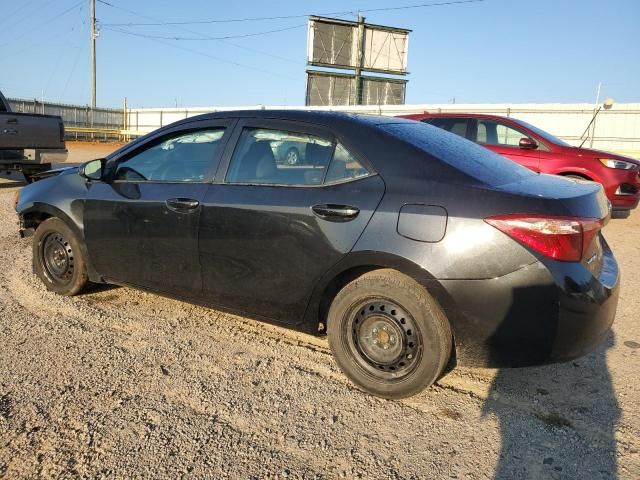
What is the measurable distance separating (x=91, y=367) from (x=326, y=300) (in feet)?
4.94

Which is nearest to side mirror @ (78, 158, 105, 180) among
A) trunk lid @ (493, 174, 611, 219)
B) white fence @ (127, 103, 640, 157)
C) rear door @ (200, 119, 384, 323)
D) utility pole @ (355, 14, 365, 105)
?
rear door @ (200, 119, 384, 323)

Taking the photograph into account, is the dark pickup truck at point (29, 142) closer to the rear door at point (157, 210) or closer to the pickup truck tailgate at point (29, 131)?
the pickup truck tailgate at point (29, 131)

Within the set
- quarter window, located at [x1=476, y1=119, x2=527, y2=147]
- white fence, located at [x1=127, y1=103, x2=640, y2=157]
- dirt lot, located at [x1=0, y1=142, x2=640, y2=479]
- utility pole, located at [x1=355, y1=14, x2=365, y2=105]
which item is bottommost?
dirt lot, located at [x1=0, y1=142, x2=640, y2=479]

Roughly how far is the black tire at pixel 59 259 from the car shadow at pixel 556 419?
3.29m

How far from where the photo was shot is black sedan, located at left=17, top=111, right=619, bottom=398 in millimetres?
2574

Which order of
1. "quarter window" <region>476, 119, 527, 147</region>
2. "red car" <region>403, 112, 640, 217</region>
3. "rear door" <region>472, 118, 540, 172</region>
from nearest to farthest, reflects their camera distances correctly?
"red car" <region>403, 112, 640, 217</region>, "rear door" <region>472, 118, 540, 172</region>, "quarter window" <region>476, 119, 527, 147</region>

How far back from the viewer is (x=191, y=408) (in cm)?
280

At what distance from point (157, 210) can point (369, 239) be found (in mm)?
1650

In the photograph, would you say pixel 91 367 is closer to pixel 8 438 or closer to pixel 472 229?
pixel 8 438

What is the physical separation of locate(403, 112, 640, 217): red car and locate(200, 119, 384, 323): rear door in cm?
509

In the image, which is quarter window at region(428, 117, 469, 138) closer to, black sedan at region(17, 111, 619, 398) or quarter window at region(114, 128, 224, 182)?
black sedan at region(17, 111, 619, 398)

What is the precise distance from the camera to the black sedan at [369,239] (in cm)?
257

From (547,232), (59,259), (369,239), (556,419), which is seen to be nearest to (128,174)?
(59,259)

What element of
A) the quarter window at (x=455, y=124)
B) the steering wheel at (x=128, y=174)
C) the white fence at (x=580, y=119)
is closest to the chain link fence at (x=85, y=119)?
the white fence at (x=580, y=119)
